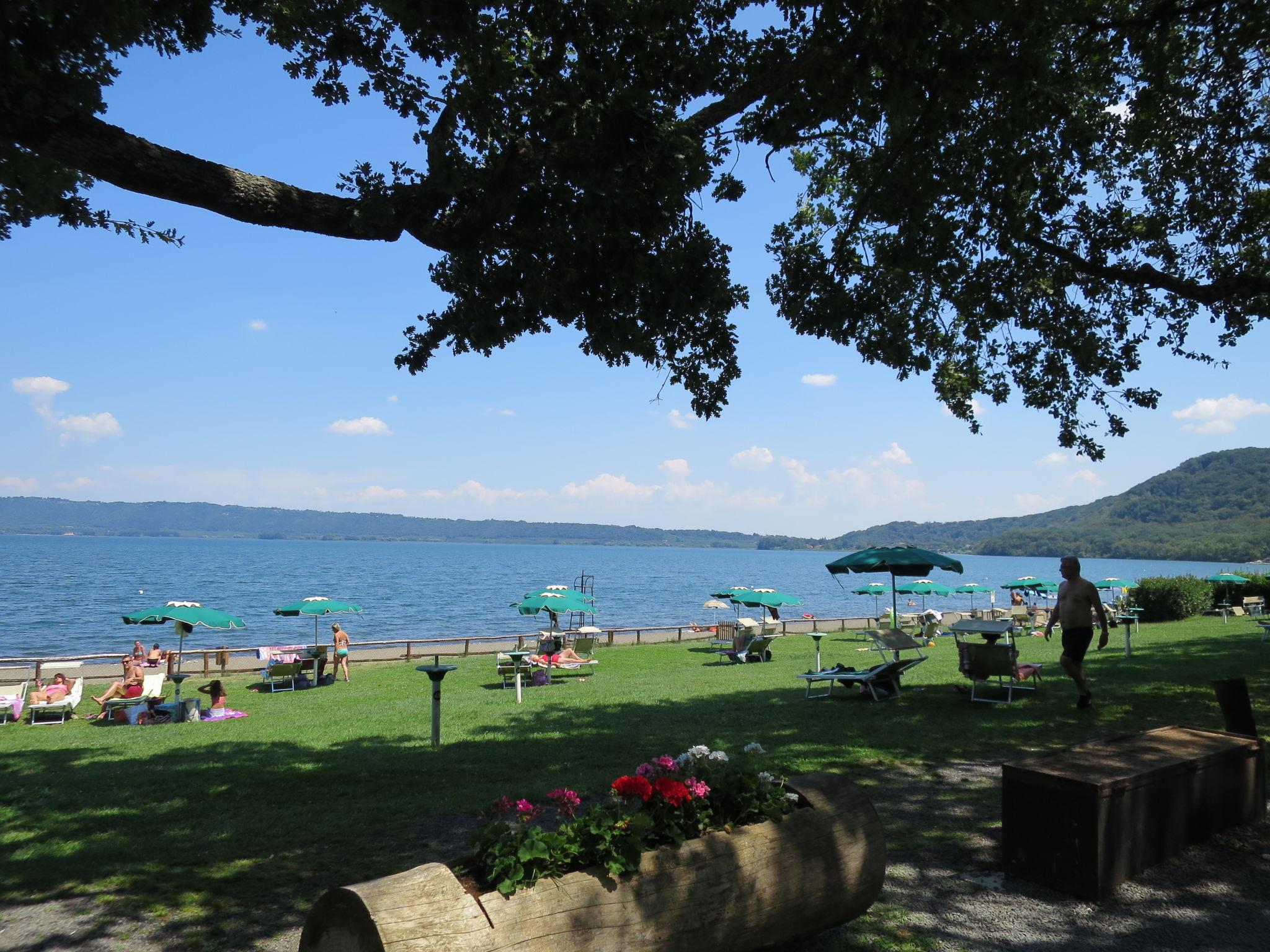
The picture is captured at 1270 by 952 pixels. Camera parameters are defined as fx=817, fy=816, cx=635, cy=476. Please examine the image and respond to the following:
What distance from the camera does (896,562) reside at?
40.2 feet

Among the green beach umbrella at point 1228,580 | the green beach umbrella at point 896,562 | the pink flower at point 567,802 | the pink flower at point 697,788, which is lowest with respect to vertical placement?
the pink flower at point 567,802

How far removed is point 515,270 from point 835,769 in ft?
16.5

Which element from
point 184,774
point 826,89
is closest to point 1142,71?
point 826,89

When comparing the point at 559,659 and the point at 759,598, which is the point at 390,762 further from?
the point at 759,598

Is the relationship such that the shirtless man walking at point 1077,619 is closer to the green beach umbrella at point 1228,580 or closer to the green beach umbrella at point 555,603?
the green beach umbrella at point 555,603

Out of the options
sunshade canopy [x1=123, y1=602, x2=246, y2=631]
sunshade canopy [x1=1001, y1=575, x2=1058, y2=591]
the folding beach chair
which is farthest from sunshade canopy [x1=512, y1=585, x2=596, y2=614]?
sunshade canopy [x1=1001, y1=575, x2=1058, y2=591]

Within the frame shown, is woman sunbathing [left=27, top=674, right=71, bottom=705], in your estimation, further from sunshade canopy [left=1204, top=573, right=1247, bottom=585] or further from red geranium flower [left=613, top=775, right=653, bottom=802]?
sunshade canopy [left=1204, top=573, right=1247, bottom=585]

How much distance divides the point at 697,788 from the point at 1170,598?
29.3 m

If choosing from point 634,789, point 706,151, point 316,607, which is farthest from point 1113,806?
point 316,607

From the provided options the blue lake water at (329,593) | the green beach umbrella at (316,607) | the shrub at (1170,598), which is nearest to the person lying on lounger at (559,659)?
the green beach umbrella at (316,607)

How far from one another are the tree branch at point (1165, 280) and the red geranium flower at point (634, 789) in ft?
28.3

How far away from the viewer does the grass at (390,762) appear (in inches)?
185

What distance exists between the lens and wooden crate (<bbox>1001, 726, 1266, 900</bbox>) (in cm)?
416

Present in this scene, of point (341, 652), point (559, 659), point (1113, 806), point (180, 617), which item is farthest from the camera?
point (341, 652)
